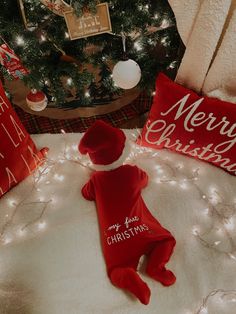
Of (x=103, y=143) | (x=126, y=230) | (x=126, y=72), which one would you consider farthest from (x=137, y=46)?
(x=126, y=230)

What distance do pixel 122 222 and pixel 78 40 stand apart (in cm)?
65

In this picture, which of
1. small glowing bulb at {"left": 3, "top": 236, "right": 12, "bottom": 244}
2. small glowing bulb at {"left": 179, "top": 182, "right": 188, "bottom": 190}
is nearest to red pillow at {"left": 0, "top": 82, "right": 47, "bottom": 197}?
small glowing bulb at {"left": 3, "top": 236, "right": 12, "bottom": 244}

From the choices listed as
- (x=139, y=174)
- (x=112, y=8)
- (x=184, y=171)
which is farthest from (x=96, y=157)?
(x=112, y=8)

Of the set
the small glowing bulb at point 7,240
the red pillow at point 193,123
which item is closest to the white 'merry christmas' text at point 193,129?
the red pillow at point 193,123

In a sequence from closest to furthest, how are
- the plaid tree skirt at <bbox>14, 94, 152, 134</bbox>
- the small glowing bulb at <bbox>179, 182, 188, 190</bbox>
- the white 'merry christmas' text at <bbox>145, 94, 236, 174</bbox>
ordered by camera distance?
the white 'merry christmas' text at <bbox>145, 94, 236, 174</bbox> < the small glowing bulb at <bbox>179, 182, 188, 190</bbox> < the plaid tree skirt at <bbox>14, 94, 152, 134</bbox>

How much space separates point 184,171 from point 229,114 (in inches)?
11.6

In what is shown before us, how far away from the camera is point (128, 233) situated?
100cm

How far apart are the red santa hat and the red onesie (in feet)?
0.27

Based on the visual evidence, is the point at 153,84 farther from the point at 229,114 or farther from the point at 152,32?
the point at 229,114

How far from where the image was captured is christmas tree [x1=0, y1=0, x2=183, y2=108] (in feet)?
3.40

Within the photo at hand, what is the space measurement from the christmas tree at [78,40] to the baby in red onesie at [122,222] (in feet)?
1.03

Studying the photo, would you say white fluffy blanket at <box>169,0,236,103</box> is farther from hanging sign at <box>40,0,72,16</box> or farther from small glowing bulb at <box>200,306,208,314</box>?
small glowing bulb at <box>200,306,208,314</box>

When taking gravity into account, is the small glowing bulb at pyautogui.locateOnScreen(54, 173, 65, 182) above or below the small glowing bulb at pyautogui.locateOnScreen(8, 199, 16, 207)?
below

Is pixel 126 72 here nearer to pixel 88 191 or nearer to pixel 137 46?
pixel 137 46
